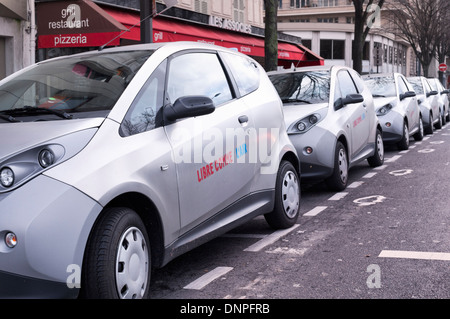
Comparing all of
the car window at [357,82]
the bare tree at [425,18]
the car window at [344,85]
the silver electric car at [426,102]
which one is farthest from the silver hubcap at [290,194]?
the bare tree at [425,18]

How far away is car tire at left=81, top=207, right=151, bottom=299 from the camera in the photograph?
3.36 m

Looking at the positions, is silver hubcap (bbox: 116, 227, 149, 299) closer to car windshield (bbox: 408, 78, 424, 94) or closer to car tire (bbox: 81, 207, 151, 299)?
car tire (bbox: 81, 207, 151, 299)

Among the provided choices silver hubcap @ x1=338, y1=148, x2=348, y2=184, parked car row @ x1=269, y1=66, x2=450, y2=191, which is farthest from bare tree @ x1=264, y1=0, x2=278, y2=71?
silver hubcap @ x1=338, y1=148, x2=348, y2=184

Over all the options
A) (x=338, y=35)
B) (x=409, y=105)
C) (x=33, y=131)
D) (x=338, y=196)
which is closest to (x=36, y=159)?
(x=33, y=131)

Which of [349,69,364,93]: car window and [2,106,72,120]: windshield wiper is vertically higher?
[349,69,364,93]: car window

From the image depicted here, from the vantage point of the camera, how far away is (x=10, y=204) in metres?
3.12

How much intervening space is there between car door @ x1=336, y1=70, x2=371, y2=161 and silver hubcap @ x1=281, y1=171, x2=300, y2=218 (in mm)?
2769

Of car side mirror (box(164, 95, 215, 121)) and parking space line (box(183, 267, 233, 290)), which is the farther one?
parking space line (box(183, 267, 233, 290))

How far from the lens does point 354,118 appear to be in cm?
925

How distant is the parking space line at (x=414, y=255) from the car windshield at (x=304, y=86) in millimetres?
3845

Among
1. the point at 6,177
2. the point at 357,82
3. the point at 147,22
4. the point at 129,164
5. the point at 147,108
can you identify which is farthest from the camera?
the point at 357,82

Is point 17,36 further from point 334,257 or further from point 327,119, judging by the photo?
point 334,257

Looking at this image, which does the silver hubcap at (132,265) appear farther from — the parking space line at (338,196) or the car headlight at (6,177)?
the parking space line at (338,196)

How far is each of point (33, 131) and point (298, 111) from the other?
17.4 ft
